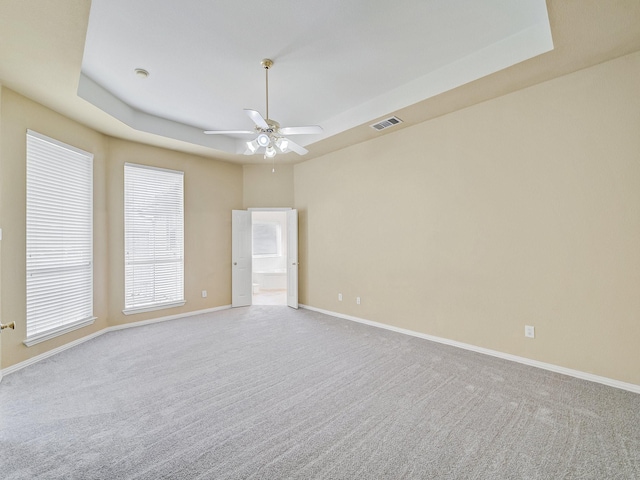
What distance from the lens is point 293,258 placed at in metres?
6.00

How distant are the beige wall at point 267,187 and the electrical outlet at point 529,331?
14.7 ft

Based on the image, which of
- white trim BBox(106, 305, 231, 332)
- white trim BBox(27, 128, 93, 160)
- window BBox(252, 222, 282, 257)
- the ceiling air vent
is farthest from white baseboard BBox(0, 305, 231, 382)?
the ceiling air vent

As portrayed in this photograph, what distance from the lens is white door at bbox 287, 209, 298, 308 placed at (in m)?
5.93

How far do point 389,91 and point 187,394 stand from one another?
13.1 feet

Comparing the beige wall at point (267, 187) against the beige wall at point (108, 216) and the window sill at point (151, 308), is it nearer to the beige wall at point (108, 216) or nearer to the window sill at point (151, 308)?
the beige wall at point (108, 216)

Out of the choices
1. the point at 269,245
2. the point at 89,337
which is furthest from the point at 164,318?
the point at 269,245

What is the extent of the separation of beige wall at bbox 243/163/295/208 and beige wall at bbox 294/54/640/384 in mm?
1747

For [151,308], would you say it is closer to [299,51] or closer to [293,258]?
→ [293,258]

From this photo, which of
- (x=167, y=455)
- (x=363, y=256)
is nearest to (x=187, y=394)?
(x=167, y=455)

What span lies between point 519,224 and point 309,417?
288cm

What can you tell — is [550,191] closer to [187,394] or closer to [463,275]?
[463,275]

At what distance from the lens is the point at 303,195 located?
5984mm

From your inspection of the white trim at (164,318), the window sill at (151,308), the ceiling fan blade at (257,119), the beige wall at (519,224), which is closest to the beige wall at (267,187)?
the beige wall at (519,224)

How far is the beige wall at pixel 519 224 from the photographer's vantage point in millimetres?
2648
